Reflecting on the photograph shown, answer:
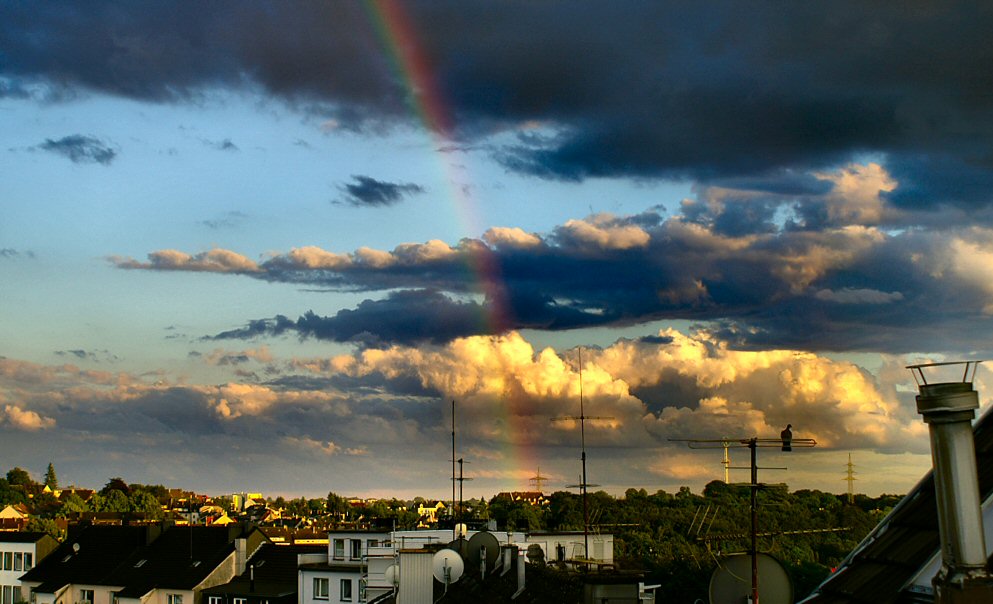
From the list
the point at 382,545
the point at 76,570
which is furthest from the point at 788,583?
the point at 76,570

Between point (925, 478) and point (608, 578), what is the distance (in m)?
18.0

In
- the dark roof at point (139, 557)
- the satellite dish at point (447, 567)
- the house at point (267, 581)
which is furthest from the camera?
the dark roof at point (139, 557)

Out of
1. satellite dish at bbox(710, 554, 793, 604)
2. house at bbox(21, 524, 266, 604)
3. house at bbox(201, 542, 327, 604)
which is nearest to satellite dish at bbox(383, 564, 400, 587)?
satellite dish at bbox(710, 554, 793, 604)

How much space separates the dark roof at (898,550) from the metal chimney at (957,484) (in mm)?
935

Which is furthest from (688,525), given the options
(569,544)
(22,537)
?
(22,537)

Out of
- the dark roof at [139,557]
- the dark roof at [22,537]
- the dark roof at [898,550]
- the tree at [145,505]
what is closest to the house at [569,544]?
the dark roof at [139,557]

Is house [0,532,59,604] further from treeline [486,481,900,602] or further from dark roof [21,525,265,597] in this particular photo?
treeline [486,481,900,602]

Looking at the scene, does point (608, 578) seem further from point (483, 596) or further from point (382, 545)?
point (382, 545)

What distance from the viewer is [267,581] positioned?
208 feet

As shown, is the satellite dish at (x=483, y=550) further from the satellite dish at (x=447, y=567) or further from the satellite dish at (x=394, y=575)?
the satellite dish at (x=394, y=575)

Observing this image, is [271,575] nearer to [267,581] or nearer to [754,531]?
[267,581]

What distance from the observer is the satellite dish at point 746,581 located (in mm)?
12039

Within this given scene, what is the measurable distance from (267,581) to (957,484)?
61312 mm

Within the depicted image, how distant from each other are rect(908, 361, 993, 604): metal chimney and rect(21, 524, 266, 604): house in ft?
211
